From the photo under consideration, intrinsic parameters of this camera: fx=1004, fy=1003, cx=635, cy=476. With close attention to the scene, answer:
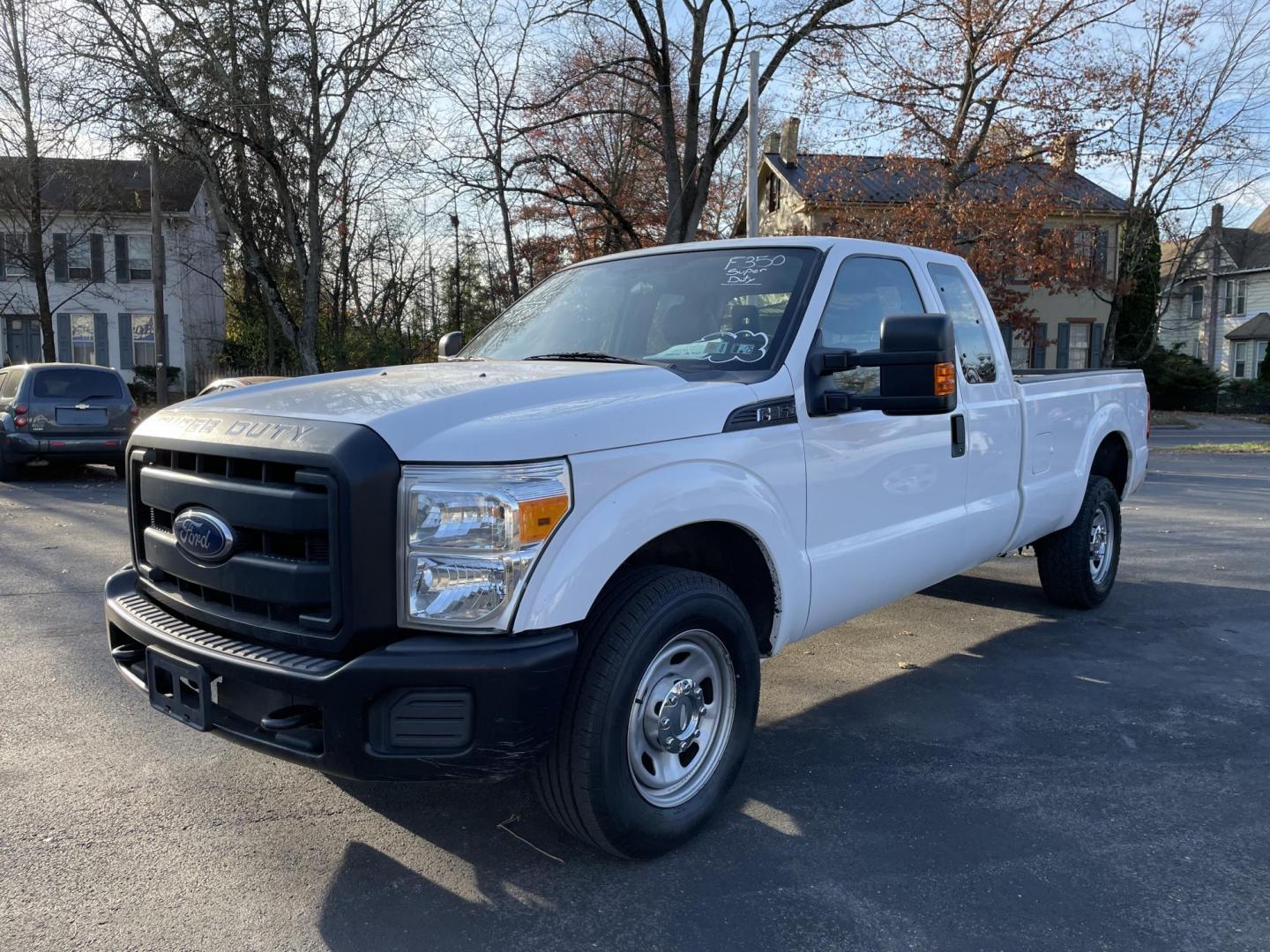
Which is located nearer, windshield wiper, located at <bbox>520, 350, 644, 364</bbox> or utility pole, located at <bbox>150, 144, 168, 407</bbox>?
windshield wiper, located at <bbox>520, 350, 644, 364</bbox>

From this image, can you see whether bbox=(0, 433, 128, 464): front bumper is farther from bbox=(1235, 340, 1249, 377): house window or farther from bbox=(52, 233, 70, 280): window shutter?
bbox=(1235, 340, 1249, 377): house window

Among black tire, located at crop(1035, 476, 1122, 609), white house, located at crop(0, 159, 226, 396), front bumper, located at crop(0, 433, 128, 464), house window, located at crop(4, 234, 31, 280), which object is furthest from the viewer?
white house, located at crop(0, 159, 226, 396)

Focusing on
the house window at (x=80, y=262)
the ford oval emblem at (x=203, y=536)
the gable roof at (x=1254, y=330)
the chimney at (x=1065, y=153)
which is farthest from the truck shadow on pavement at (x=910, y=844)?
the gable roof at (x=1254, y=330)

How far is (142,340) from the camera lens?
39.7m

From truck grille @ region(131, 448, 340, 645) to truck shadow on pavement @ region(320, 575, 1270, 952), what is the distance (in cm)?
87

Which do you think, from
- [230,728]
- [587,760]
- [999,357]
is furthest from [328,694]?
[999,357]

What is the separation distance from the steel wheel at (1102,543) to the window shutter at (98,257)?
40.6 metres

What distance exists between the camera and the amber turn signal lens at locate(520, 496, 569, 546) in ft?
8.63

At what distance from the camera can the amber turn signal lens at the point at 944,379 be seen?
3465 mm

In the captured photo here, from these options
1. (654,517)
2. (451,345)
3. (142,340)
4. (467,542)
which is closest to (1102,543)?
(451,345)

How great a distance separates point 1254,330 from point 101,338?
50862 mm

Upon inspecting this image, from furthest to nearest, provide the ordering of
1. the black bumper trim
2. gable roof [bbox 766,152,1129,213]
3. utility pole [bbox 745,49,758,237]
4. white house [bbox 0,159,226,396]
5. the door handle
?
white house [bbox 0,159,226,396]
gable roof [bbox 766,152,1129,213]
utility pole [bbox 745,49,758,237]
the door handle
the black bumper trim

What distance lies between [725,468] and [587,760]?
103cm

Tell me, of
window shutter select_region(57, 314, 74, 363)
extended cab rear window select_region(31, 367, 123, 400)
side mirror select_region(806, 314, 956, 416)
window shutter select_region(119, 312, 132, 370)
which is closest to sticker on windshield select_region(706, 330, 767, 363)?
side mirror select_region(806, 314, 956, 416)
